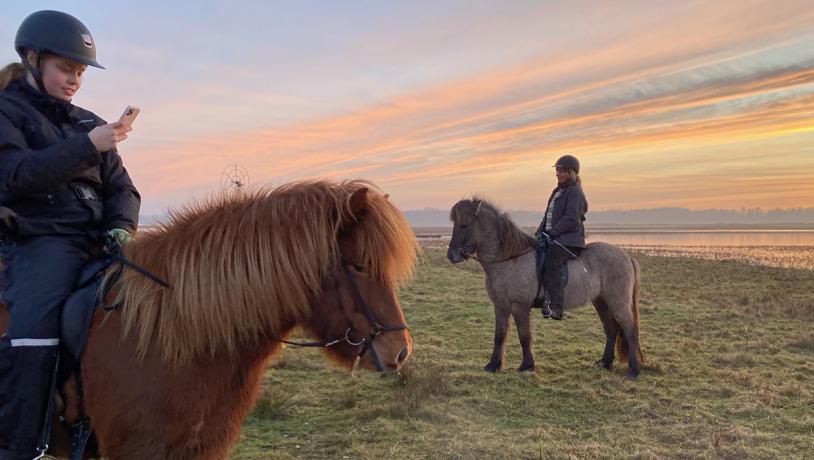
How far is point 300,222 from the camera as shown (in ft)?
7.09

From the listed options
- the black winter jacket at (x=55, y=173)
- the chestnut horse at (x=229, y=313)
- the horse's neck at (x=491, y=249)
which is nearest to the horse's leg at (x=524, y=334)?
the horse's neck at (x=491, y=249)

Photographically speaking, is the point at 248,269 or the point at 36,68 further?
the point at 36,68

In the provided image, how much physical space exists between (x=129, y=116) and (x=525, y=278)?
6523 mm

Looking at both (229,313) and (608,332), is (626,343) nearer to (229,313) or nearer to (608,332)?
(608,332)

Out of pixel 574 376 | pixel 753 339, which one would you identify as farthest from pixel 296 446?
pixel 753 339

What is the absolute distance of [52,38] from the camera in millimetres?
2232

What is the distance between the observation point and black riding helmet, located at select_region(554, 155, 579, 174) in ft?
24.7

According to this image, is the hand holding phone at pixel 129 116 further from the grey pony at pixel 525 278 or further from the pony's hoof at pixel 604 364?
the pony's hoof at pixel 604 364

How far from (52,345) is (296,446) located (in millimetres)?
3275

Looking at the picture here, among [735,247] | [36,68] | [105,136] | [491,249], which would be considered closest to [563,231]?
[491,249]

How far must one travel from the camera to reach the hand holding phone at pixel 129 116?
2.11 meters

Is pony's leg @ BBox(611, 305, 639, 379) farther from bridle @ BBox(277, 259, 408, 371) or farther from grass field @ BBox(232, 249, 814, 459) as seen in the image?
bridle @ BBox(277, 259, 408, 371)

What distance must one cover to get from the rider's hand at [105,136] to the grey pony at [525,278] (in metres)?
6.36

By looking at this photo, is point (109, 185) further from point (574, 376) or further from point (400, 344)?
point (574, 376)
